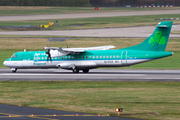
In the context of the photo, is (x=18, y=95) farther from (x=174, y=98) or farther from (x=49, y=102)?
(x=174, y=98)

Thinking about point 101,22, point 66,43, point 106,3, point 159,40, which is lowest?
point 66,43

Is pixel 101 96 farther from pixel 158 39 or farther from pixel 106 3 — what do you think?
pixel 106 3

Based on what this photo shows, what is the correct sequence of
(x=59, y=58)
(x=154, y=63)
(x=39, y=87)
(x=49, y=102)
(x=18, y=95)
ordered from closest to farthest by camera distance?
(x=49, y=102)
(x=18, y=95)
(x=39, y=87)
(x=59, y=58)
(x=154, y=63)

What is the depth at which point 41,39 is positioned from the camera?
76250mm

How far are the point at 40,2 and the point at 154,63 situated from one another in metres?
125

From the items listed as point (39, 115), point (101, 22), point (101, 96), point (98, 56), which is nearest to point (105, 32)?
point (101, 22)

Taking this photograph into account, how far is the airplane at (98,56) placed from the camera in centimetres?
3981

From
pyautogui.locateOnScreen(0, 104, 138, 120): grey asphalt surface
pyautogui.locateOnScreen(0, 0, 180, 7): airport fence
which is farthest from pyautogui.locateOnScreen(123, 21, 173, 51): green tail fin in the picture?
pyautogui.locateOnScreen(0, 0, 180, 7): airport fence

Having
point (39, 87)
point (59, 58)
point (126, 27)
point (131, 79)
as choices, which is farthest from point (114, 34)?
point (39, 87)

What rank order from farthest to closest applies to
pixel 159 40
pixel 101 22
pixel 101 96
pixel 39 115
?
pixel 101 22 < pixel 159 40 < pixel 101 96 < pixel 39 115

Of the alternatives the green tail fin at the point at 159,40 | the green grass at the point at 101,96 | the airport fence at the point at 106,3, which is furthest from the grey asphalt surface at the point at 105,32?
the airport fence at the point at 106,3

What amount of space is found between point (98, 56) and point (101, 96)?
50.9ft

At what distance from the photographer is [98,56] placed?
40.8 m

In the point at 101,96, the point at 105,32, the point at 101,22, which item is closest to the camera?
the point at 101,96
